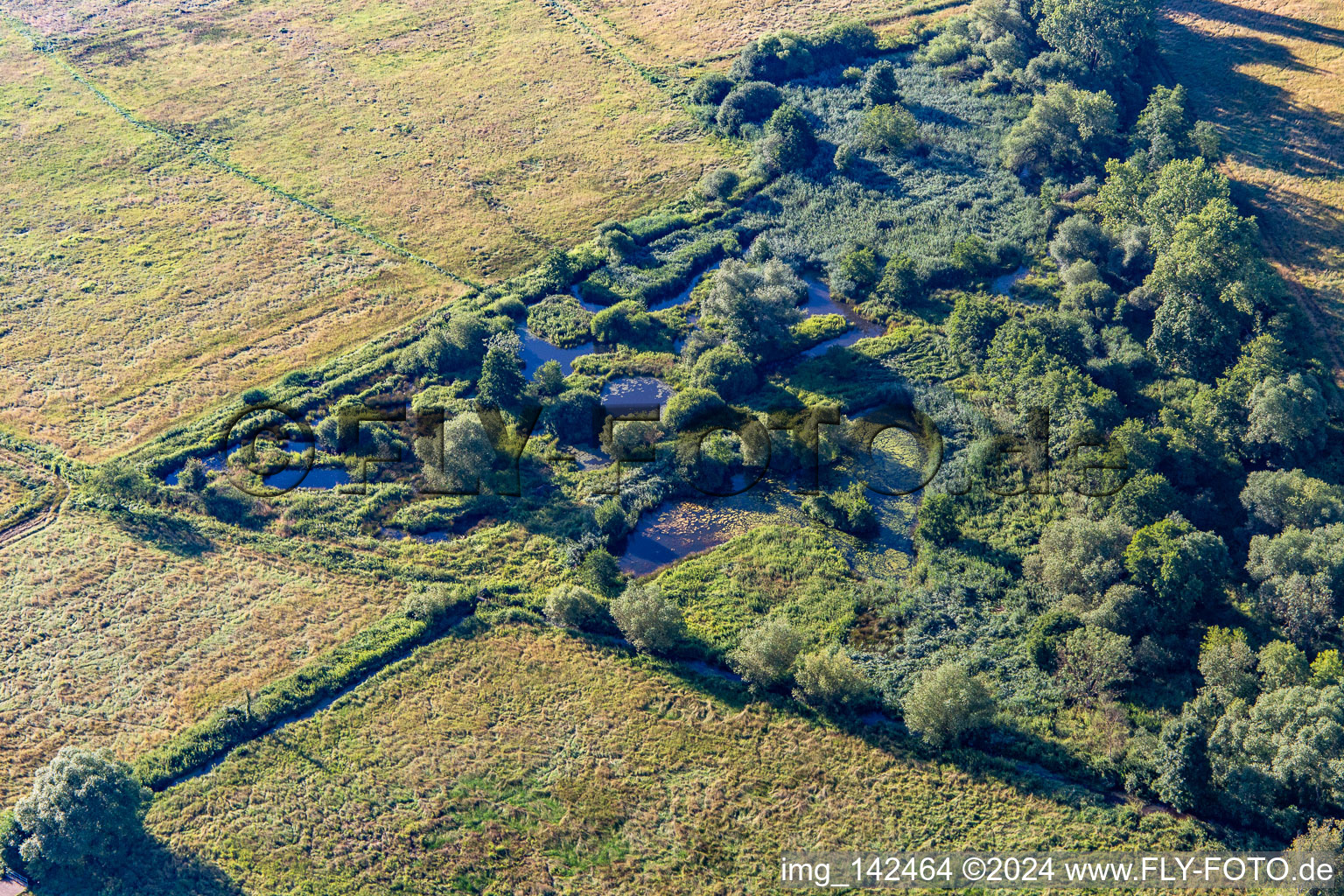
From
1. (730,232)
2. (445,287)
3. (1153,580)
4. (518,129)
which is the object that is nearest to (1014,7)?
(730,232)

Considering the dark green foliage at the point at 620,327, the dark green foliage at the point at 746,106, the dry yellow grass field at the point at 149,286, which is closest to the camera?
the dry yellow grass field at the point at 149,286

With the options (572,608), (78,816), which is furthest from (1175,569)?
(78,816)

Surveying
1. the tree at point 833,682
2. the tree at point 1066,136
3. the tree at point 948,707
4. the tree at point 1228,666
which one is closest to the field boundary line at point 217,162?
the tree at point 833,682

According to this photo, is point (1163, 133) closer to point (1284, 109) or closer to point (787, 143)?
point (1284, 109)

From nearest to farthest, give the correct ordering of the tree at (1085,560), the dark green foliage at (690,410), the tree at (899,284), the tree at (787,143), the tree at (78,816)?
1. the tree at (78,816)
2. the tree at (1085,560)
3. the dark green foliage at (690,410)
4. the tree at (899,284)
5. the tree at (787,143)

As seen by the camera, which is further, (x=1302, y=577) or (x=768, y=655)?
(x=768, y=655)

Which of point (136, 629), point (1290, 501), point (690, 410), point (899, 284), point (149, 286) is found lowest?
point (136, 629)

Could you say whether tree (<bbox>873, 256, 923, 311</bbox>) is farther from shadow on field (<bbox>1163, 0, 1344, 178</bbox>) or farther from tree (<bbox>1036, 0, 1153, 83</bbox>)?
shadow on field (<bbox>1163, 0, 1344, 178</bbox>)

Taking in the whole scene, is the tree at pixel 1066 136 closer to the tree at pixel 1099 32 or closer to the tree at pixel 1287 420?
the tree at pixel 1099 32
